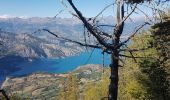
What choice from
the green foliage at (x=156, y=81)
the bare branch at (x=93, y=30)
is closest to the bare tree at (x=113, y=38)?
the bare branch at (x=93, y=30)

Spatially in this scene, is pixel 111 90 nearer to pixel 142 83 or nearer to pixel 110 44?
pixel 110 44

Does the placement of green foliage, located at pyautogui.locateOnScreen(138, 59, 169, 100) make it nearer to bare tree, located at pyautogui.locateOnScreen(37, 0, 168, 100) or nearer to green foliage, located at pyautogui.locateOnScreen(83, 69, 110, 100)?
bare tree, located at pyautogui.locateOnScreen(37, 0, 168, 100)

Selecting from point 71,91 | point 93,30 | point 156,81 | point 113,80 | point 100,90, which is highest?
point 93,30

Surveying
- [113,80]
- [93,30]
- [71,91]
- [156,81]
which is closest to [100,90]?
[71,91]

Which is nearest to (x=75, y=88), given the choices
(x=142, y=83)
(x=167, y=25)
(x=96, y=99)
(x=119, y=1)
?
(x=96, y=99)

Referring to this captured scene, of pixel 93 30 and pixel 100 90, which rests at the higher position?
pixel 93 30

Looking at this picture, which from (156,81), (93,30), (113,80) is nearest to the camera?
(93,30)

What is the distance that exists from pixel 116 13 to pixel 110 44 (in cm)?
83

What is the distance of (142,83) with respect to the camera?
34.8 m

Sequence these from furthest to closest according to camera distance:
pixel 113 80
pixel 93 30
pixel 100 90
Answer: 1. pixel 100 90
2. pixel 113 80
3. pixel 93 30

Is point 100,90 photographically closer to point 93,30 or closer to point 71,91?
point 71,91

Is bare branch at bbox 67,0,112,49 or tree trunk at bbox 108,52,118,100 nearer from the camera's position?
bare branch at bbox 67,0,112,49

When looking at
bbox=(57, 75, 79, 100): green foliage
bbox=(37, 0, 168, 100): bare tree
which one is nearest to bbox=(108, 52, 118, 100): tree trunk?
bbox=(37, 0, 168, 100): bare tree

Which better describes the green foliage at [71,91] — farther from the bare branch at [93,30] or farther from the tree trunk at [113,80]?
the bare branch at [93,30]
